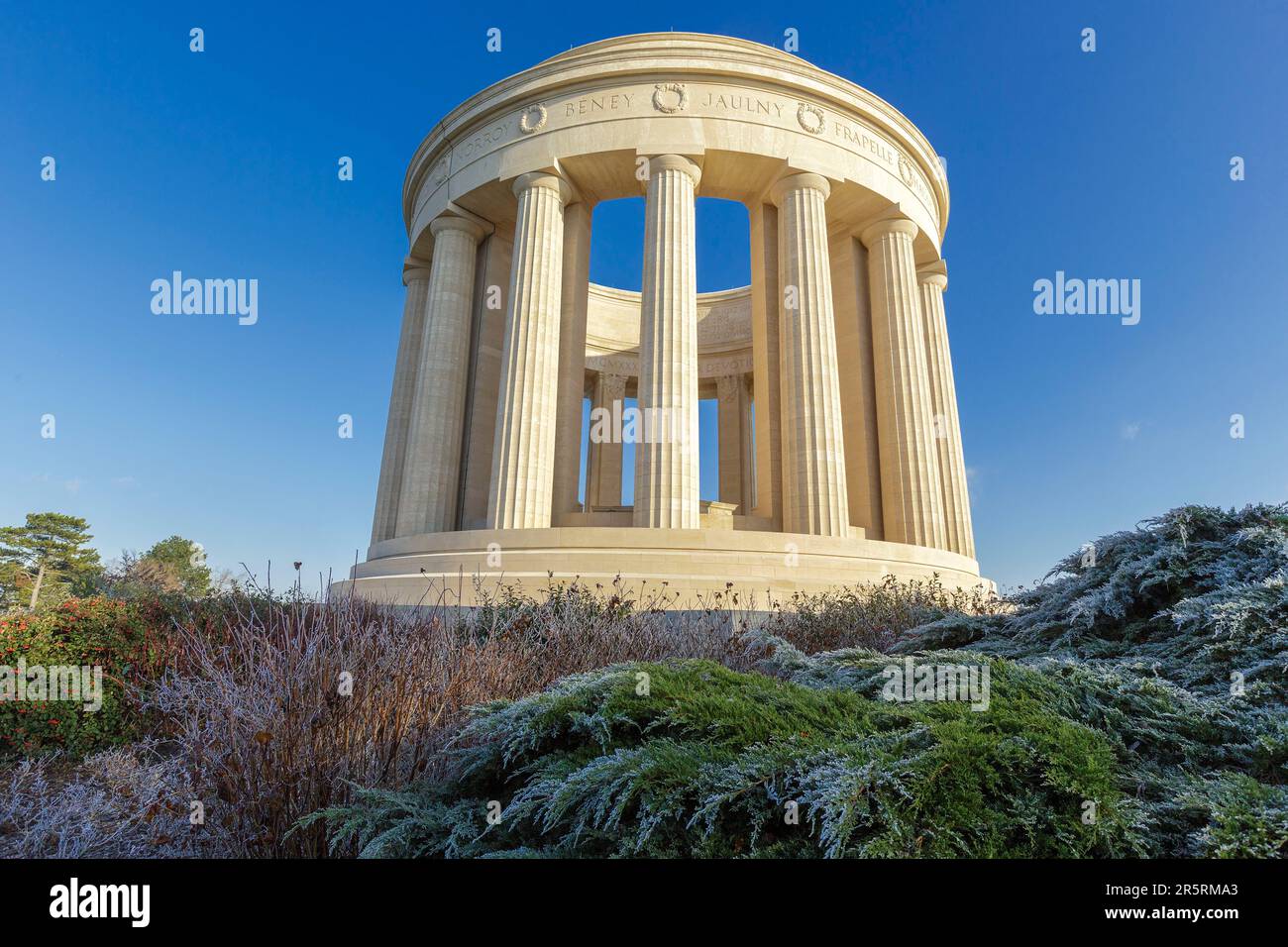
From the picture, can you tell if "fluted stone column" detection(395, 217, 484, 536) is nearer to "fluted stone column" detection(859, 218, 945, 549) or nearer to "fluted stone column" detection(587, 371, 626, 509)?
"fluted stone column" detection(587, 371, 626, 509)

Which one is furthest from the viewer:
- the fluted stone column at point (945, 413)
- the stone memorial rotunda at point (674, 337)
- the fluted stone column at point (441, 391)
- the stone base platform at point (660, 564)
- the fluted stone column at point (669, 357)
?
the fluted stone column at point (945, 413)

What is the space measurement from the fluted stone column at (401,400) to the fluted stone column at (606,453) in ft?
37.0

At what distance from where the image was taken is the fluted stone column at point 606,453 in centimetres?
3819

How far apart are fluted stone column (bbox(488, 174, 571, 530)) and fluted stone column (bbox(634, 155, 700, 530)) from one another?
348 centimetres

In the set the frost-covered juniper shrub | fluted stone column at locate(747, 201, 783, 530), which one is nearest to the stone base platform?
fluted stone column at locate(747, 201, 783, 530)

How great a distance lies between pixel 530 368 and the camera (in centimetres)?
2266

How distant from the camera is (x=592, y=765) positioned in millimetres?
3258

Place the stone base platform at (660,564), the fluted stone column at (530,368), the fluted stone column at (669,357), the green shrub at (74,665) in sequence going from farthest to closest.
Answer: the fluted stone column at (530,368) < the fluted stone column at (669,357) < the stone base platform at (660,564) < the green shrub at (74,665)

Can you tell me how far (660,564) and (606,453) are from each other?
2160cm

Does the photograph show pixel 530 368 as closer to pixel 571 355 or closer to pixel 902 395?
pixel 571 355

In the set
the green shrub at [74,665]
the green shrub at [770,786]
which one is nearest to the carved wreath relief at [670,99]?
the green shrub at [74,665]

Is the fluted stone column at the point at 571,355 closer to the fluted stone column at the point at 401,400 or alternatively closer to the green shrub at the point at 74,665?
the fluted stone column at the point at 401,400
